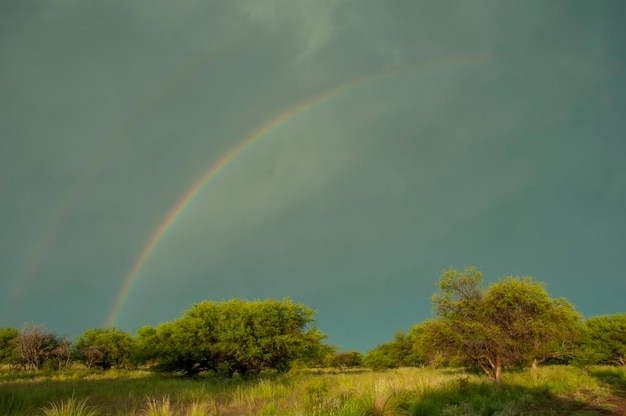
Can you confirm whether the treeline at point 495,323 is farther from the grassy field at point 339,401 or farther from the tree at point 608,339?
the tree at point 608,339

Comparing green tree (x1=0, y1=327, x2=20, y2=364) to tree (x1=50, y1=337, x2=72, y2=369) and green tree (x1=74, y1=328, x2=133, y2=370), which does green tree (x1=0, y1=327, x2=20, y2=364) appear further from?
green tree (x1=74, y1=328, x2=133, y2=370)

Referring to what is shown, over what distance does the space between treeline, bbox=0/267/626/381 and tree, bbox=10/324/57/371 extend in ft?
0.35

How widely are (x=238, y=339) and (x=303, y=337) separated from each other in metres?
5.65

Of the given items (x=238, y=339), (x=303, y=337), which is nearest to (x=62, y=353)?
(x=238, y=339)

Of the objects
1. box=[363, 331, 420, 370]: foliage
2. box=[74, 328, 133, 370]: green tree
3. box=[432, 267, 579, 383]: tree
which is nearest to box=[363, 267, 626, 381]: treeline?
box=[432, 267, 579, 383]: tree

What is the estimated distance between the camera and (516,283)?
23.7m

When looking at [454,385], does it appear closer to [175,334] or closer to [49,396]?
[49,396]

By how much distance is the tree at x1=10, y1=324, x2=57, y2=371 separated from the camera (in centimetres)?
4416

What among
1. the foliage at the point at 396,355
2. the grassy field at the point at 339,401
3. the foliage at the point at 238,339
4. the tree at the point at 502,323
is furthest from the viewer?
the foliage at the point at 396,355

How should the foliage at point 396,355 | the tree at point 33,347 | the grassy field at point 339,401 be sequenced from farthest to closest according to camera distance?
1. the foliage at point 396,355
2. the tree at point 33,347
3. the grassy field at point 339,401

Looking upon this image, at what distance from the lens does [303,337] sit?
31078mm

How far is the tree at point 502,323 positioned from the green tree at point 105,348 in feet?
151

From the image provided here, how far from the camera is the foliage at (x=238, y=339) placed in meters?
29.0

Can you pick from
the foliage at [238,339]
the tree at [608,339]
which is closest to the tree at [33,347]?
the foliage at [238,339]
